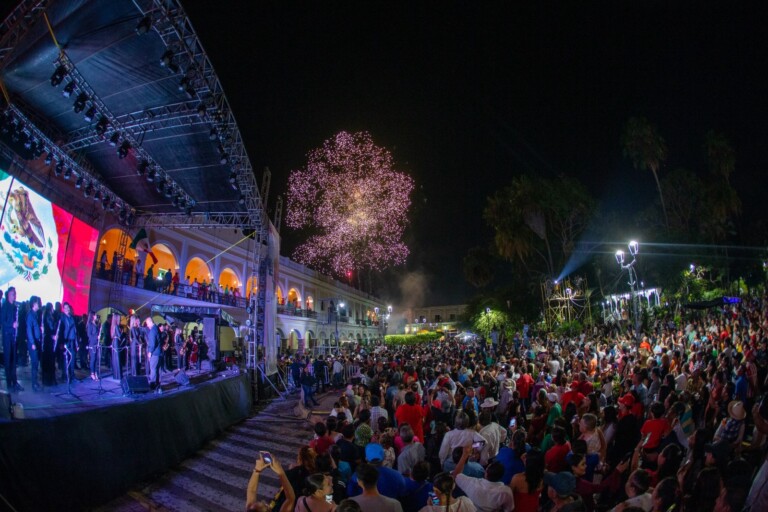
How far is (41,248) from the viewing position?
10953mm

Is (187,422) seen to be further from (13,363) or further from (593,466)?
(593,466)

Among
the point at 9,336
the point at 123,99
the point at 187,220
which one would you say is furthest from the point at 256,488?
the point at 187,220

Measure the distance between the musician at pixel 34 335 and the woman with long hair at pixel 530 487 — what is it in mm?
10249

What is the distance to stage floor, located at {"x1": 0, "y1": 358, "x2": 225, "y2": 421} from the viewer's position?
7.38 metres

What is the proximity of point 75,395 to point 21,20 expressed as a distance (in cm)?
762

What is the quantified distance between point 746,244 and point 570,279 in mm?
16203

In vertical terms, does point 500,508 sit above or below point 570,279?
below

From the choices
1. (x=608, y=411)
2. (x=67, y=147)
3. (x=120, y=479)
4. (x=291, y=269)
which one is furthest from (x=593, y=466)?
(x=291, y=269)

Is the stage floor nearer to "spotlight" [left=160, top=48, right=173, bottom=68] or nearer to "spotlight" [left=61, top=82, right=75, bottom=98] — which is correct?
"spotlight" [left=61, top=82, right=75, bottom=98]

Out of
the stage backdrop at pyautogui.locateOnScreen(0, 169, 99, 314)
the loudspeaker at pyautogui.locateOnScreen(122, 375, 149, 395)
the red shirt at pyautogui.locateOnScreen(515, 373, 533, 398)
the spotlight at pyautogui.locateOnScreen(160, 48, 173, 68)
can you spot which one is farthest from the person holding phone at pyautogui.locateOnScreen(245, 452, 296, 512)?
the spotlight at pyautogui.locateOnScreen(160, 48, 173, 68)

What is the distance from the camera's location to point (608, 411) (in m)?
6.12

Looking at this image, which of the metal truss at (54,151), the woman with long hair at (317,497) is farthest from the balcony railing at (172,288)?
the woman with long hair at (317,497)

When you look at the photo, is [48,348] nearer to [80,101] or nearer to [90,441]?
[90,441]

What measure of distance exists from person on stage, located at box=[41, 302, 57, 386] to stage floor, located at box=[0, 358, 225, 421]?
271 millimetres
